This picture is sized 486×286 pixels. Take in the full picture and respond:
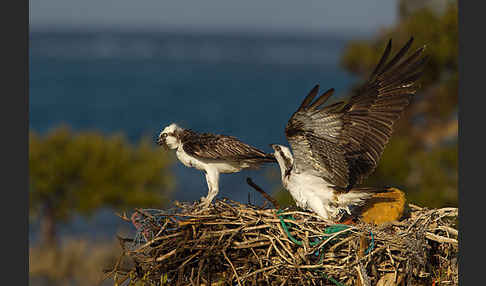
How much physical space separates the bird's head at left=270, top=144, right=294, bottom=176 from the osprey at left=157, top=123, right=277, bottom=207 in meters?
0.09

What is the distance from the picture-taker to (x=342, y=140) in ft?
20.0

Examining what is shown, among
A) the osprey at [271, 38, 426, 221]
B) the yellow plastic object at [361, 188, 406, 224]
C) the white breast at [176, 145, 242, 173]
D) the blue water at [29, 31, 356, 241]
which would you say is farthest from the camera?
the blue water at [29, 31, 356, 241]

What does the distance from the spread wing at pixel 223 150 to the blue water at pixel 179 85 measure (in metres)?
1.31

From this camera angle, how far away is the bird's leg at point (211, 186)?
5.93 metres

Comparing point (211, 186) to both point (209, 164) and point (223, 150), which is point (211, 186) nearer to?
point (209, 164)

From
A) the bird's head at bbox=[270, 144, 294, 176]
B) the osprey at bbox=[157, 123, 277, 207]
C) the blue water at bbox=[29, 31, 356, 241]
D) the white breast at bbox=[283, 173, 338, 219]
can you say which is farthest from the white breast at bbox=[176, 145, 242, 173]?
the blue water at bbox=[29, 31, 356, 241]

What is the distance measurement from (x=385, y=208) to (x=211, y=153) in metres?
1.85

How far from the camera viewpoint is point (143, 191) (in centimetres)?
1664

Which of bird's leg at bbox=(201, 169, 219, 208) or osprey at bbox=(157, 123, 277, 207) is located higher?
osprey at bbox=(157, 123, 277, 207)

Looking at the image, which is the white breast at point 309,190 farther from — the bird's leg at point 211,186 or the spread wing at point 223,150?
the bird's leg at point 211,186

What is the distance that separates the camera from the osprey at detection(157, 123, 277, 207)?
19.7 ft

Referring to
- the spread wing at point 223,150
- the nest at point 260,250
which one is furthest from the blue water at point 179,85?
the nest at point 260,250

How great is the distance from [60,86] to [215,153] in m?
69.3

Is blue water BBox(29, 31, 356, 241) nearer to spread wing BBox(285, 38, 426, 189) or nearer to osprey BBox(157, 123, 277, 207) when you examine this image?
osprey BBox(157, 123, 277, 207)
